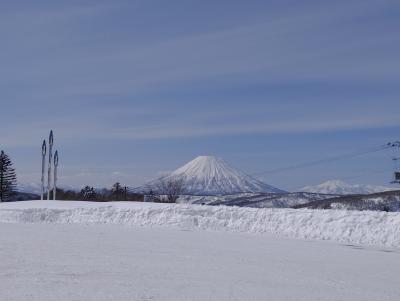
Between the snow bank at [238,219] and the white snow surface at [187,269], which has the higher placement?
the snow bank at [238,219]

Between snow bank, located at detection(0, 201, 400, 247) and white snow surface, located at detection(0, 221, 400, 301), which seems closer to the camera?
white snow surface, located at detection(0, 221, 400, 301)

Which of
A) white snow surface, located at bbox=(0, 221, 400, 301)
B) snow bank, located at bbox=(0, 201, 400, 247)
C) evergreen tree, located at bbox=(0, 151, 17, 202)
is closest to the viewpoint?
white snow surface, located at bbox=(0, 221, 400, 301)

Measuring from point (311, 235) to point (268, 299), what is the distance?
52.2ft

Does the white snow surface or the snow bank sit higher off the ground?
the snow bank

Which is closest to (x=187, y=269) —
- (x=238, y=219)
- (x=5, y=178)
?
(x=238, y=219)

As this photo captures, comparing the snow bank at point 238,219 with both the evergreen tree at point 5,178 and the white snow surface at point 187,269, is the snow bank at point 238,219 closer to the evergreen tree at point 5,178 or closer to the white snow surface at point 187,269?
the white snow surface at point 187,269

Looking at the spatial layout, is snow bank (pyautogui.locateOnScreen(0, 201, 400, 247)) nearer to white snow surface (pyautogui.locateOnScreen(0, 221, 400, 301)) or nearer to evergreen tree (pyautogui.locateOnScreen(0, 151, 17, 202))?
white snow surface (pyautogui.locateOnScreen(0, 221, 400, 301))

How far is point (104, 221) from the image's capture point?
32406mm

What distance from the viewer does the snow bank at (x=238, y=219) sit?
25.3 m

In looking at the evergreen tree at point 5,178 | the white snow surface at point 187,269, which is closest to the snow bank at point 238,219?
the white snow surface at point 187,269

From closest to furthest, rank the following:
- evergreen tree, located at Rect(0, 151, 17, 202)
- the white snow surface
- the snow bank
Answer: the white snow surface < the snow bank < evergreen tree, located at Rect(0, 151, 17, 202)

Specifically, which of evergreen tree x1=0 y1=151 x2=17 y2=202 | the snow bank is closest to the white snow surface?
the snow bank

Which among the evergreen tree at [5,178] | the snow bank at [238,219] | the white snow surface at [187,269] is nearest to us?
the white snow surface at [187,269]

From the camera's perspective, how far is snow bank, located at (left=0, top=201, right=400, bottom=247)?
25.3 metres
